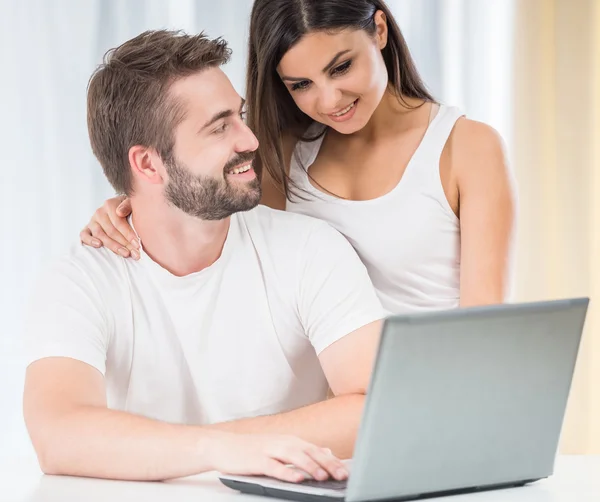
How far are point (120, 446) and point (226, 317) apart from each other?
45 centimetres

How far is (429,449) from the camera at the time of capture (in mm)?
959

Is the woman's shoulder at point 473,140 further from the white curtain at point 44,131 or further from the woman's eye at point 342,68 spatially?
the white curtain at point 44,131

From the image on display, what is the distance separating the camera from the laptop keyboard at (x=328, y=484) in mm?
1014

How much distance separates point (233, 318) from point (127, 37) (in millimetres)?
1334

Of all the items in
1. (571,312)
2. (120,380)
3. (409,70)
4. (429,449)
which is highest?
(409,70)

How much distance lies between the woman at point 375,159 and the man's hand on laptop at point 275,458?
587 mm

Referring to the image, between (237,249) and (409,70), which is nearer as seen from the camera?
(237,249)

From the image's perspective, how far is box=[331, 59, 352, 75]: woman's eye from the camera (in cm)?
166

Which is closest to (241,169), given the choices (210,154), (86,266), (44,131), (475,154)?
(210,154)

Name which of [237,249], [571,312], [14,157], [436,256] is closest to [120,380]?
[237,249]

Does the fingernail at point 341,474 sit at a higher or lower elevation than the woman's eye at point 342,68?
lower

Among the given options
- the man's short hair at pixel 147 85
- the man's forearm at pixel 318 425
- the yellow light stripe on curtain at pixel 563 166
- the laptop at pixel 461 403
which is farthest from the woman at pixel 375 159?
the yellow light stripe on curtain at pixel 563 166

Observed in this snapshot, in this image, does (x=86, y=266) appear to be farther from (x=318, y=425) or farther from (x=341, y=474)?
(x=341, y=474)

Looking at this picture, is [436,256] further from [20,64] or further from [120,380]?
[20,64]
